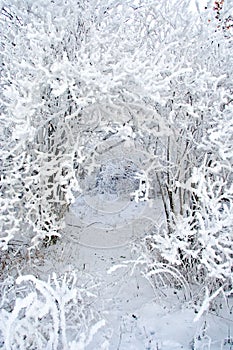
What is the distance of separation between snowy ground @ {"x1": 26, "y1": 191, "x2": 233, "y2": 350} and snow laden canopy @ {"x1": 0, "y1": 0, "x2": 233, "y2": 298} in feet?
1.44

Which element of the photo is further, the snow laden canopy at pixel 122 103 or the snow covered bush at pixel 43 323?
the snow laden canopy at pixel 122 103

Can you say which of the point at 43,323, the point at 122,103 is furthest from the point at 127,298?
the point at 122,103

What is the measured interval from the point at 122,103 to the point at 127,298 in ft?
7.13

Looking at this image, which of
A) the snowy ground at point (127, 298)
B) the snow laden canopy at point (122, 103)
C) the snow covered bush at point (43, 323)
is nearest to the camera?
the snow covered bush at point (43, 323)

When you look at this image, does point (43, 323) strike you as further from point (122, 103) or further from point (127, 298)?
point (122, 103)

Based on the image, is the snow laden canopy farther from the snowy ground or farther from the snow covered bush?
the snow covered bush

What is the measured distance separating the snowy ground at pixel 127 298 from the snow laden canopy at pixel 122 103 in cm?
44

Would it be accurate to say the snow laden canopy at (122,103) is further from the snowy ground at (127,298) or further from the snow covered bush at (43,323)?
the snow covered bush at (43,323)

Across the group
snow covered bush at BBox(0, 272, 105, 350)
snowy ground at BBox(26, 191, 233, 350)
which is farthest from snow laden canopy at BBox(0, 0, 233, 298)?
snow covered bush at BBox(0, 272, 105, 350)

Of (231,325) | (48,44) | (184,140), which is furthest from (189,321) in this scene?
(48,44)

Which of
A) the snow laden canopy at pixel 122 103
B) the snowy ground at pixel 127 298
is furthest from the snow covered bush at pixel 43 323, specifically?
the snow laden canopy at pixel 122 103

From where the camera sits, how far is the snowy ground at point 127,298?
349 centimetres

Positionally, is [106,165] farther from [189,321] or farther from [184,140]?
[189,321]

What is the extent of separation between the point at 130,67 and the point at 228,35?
1.93 meters
